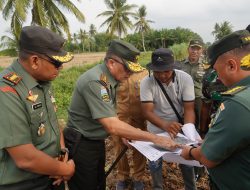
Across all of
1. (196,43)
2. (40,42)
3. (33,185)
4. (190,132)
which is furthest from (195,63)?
(33,185)

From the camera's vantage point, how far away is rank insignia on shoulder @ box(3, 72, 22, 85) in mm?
1748

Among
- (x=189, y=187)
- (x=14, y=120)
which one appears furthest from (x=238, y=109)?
(x=189, y=187)

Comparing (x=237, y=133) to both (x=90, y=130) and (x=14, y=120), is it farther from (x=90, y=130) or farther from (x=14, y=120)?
(x=90, y=130)

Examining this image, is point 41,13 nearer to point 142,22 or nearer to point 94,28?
point 142,22

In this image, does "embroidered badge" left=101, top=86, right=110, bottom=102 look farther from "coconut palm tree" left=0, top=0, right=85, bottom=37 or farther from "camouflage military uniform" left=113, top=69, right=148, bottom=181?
"coconut palm tree" left=0, top=0, right=85, bottom=37

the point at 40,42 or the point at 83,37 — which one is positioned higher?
the point at 40,42

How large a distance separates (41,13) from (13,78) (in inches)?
553

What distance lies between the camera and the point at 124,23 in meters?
41.9

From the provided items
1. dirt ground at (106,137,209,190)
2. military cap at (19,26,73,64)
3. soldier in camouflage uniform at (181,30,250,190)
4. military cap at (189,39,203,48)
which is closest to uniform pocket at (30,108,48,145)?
military cap at (19,26,73,64)

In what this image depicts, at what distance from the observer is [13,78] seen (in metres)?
1.77

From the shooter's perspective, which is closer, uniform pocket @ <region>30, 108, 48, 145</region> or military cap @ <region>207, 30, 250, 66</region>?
military cap @ <region>207, 30, 250, 66</region>

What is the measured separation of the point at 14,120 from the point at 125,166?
241 centimetres

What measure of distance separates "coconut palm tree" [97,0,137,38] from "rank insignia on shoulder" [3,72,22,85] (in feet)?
130

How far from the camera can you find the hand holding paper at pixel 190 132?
2.65m
